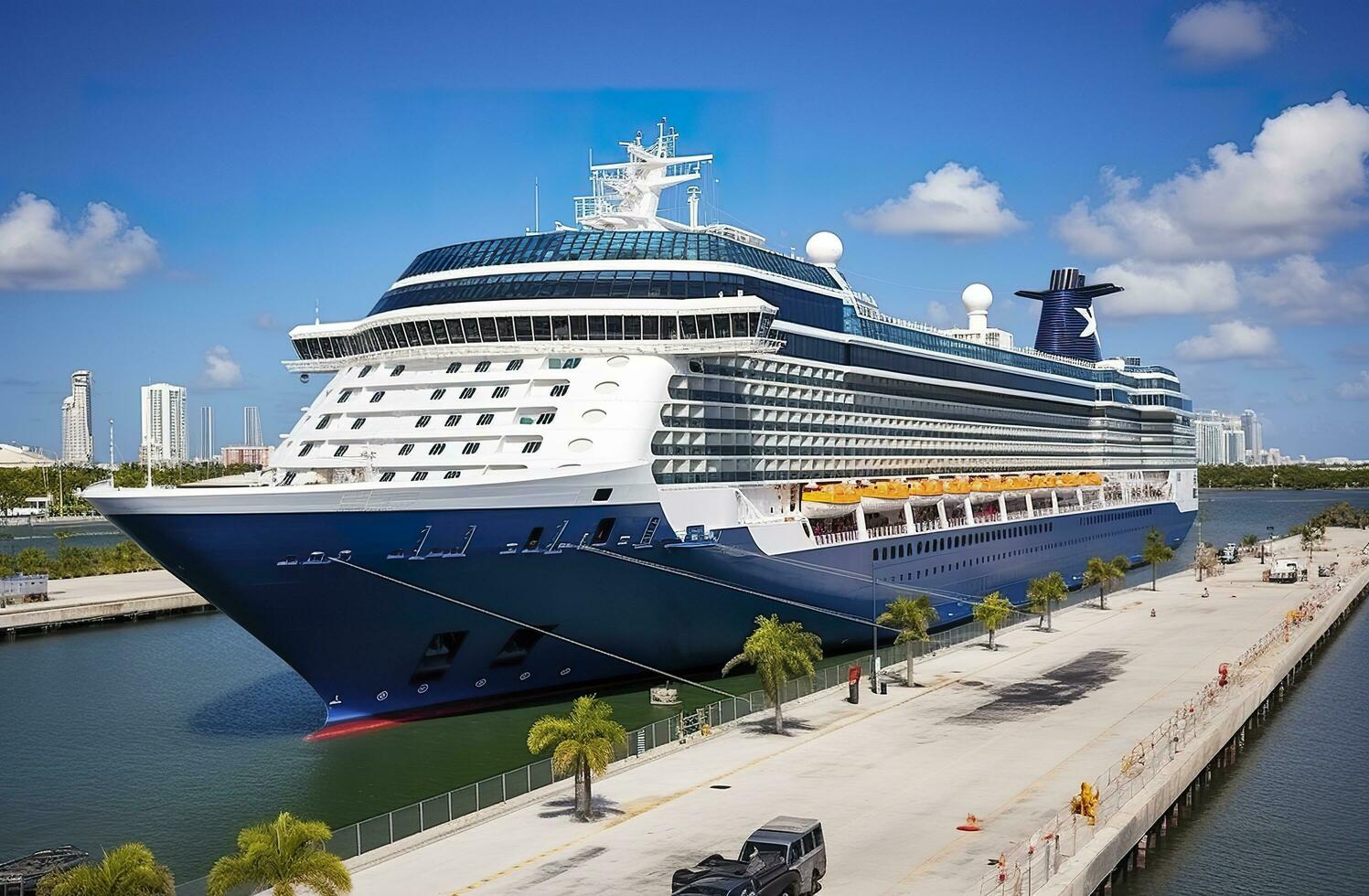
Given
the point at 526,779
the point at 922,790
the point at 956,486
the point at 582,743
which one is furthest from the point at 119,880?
the point at 956,486

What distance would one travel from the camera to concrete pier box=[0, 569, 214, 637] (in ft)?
192

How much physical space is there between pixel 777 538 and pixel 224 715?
671 inches

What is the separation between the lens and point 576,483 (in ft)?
97.9

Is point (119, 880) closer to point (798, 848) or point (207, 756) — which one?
point (798, 848)

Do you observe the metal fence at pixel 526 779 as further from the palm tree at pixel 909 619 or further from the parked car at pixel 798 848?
the parked car at pixel 798 848

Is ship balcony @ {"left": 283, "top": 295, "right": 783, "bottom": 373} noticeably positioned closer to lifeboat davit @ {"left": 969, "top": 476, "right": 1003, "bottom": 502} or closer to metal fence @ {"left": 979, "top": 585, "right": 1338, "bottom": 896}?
metal fence @ {"left": 979, "top": 585, "right": 1338, "bottom": 896}

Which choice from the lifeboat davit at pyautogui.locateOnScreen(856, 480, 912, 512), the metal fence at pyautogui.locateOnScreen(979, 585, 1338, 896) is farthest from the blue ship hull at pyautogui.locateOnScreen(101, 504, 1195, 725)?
the metal fence at pyautogui.locateOnScreen(979, 585, 1338, 896)

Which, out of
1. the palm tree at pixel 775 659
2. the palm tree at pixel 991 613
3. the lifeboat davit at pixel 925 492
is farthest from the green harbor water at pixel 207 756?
the lifeboat davit at pixel 925 492

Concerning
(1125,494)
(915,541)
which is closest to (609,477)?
(915,541)

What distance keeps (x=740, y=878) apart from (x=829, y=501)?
2271 cm

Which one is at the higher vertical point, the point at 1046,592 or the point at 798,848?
the point at 1046,592

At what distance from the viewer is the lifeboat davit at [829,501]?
38.9 meters

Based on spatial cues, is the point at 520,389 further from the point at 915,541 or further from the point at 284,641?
the point at 915,541

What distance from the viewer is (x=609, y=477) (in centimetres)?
3062
